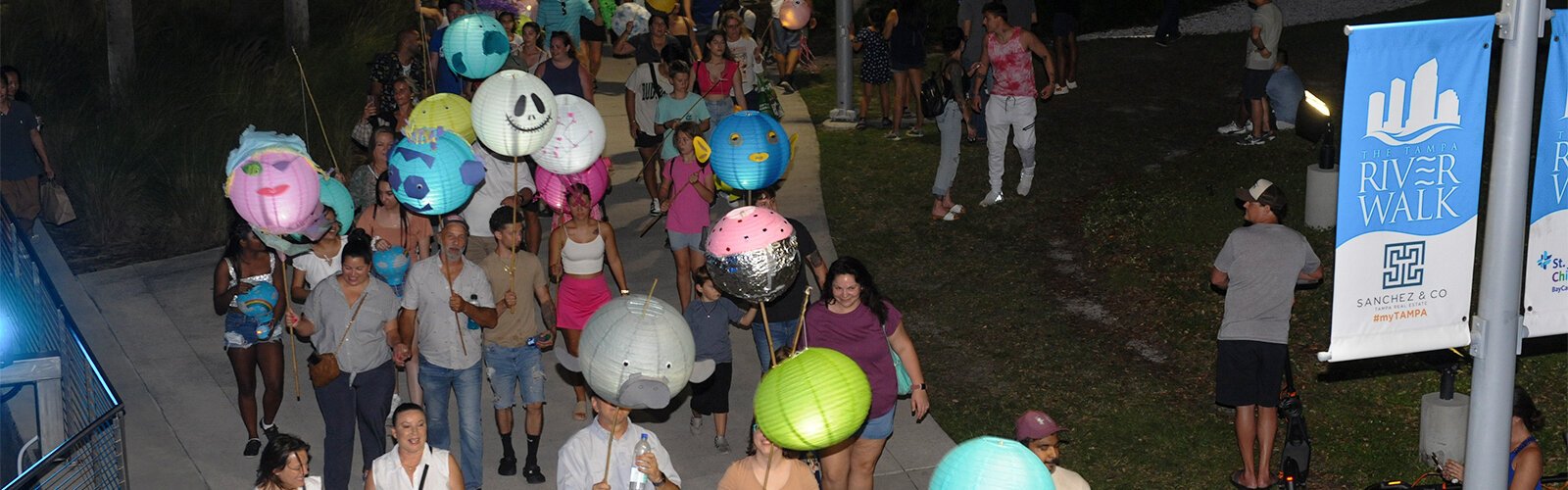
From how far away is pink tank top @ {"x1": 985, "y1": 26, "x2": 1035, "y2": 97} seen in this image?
13.1 m

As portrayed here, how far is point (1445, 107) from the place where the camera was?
591cm

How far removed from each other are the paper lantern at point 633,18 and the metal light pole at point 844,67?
80.5 inches

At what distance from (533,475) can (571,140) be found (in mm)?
2361

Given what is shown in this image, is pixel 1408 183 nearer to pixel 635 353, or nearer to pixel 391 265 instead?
pixel 635 353

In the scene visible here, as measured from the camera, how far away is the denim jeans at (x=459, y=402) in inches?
342

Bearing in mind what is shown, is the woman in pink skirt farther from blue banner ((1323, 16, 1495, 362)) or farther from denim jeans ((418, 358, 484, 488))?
blue banner ((1323, 16, 1495, 362))

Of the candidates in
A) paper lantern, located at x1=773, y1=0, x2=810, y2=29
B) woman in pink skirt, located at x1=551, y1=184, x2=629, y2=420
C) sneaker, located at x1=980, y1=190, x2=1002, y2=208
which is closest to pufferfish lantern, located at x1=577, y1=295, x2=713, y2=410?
woman in pink skirt, located at x1=551, y1=184, x2=629, y2=420

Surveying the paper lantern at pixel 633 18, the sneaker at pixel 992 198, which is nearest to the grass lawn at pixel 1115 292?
the sneaker at pixel 992 198

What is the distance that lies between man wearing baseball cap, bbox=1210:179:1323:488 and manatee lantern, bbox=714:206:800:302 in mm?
2347

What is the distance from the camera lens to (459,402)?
28.9 feet

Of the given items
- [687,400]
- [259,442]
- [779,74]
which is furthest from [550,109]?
[779,74]

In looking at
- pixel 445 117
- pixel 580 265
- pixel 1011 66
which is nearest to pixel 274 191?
pixel 580 265

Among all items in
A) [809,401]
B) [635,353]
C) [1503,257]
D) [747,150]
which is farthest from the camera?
[747,150]

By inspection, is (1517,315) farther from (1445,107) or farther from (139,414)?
(139,414)
